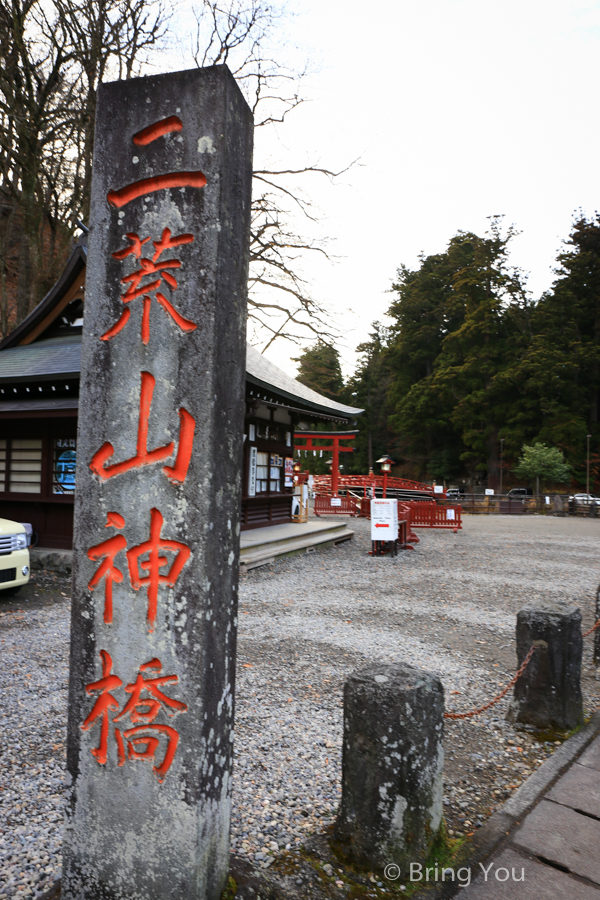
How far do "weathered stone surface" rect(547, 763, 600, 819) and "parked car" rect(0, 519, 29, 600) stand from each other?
21.1 ft

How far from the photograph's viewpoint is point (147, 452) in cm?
204

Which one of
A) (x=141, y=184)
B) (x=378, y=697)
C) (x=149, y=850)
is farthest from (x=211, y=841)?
(x=141, y=184)

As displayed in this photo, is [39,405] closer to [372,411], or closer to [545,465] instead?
[545,465]

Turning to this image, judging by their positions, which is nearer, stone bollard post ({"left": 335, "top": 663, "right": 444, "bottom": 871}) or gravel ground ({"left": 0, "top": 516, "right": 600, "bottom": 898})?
stone bollard post ({"left": 335, "top": 663, "right": 444, "bottom": 871})

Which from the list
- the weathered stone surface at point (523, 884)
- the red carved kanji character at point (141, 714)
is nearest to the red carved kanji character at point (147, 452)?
the red carved kanji character at point (141, 714)

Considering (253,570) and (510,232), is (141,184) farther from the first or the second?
(510,232)

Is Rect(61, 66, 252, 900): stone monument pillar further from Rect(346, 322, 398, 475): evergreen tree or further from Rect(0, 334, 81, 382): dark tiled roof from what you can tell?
Rect(346, 322, 398, 475): evergreen tree

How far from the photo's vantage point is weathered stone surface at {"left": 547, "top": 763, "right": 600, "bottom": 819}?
2.69m

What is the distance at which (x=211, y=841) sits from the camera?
1980mm

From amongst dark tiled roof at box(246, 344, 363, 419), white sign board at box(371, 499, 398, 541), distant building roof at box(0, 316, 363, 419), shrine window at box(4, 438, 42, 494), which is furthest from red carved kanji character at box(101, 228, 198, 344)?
white sign board at box(371, 499, 398, 541)

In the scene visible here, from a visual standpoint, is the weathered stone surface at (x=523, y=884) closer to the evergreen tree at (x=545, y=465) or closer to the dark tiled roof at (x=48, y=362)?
the dark tiled roof at (x=48, y=362)

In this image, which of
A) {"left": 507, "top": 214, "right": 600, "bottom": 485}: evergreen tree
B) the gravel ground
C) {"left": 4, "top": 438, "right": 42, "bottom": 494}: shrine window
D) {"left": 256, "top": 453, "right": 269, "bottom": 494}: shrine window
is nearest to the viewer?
the gravel ground

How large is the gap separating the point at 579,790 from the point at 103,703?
2.53 metres

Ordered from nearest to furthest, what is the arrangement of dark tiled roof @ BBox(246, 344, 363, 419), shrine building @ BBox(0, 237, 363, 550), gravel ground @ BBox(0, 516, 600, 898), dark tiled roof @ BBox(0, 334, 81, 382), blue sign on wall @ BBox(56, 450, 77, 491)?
gravel ground @ BBox(0, 516, 600, 898)
dark tiled roof @ BBox(0, 334, 81, 382)
shrine building @ BBox(0, 237, 363, 550)
blue sign on wall @ BBox(56, 450, 77, 491)
dark tiled roof @ BBox(246, 344, 363, 419)
